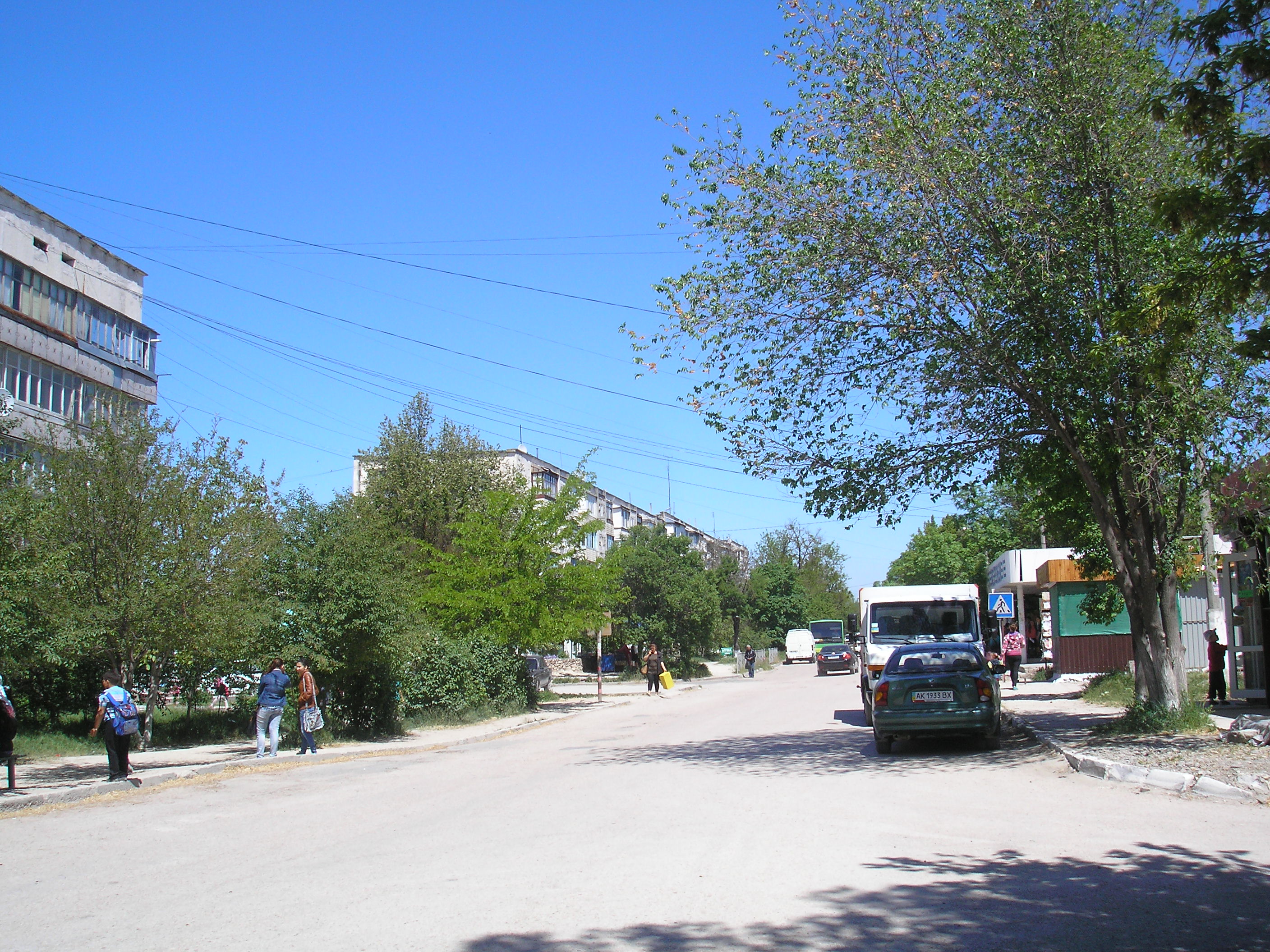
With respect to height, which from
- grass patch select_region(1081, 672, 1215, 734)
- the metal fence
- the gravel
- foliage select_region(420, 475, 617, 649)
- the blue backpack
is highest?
foliage select_region(420, 475, 617, 649)

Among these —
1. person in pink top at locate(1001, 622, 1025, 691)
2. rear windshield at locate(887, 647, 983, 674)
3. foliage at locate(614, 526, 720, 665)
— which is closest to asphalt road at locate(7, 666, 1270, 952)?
rear windshield at locate(887, 647, 983, 674)

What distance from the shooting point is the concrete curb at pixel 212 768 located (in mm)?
12273

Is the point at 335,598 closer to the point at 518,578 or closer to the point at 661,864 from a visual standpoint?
the point at 518,578

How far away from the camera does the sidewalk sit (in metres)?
10.1

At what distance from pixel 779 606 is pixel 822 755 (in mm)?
69923

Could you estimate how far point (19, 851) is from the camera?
9.28 m

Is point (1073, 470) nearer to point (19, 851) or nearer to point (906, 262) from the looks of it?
point (906, 262)

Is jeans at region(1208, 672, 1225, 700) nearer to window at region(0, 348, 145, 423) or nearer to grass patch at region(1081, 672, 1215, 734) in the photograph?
grass patch at region(1081, 672, 1215, 734)

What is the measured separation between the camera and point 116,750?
1388 centimetres

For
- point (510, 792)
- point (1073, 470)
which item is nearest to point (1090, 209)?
point (1073, 470)

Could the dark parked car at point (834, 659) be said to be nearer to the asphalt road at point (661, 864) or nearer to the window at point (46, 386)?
the window at point (46, 386)

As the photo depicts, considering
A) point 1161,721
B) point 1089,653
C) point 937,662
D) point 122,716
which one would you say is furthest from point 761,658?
point 122,716

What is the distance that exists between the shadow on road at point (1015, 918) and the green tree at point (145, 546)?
44.0ft

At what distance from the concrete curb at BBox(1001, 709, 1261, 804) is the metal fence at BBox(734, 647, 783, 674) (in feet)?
162
